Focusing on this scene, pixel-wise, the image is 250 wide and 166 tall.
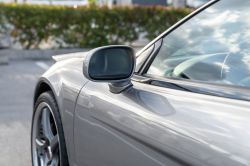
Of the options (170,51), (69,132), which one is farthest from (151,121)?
(69,132)

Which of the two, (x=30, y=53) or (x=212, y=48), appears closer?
(x=212, y=48)

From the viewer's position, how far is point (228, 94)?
1302mm

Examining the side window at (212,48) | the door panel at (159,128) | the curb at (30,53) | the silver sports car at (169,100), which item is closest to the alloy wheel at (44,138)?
the silver sports car at (169,100)

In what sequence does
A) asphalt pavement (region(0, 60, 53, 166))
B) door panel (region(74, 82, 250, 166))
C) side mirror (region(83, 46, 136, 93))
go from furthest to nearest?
asphalt pavement (region(0, 60, 53, 166)) < side mirror (region(83, 46, 136, 93)) < door panel (region(74, 82, 250, 166))

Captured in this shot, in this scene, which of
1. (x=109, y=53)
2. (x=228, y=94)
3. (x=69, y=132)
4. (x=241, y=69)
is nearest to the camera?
(x=228, y=94)

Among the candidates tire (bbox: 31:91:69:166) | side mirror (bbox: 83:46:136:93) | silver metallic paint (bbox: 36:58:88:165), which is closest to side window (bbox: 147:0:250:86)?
side mirror (bbox: 83:46:136:93)

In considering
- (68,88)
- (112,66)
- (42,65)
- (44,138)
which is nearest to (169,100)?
(112,66)

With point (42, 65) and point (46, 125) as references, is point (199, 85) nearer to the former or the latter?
point (46, 125)

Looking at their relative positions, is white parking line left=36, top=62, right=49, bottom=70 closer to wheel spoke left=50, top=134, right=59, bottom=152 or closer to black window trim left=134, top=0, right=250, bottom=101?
wheel spoke left=50, top=134, right=59, bottom=152

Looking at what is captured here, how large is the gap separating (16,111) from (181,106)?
4.06 m

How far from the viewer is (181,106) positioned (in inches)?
52.2

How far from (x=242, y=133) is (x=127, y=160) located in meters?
0.60

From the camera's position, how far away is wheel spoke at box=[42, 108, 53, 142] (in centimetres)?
262

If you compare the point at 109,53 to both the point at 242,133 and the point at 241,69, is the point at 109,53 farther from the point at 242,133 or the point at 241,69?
the point at 242,133
